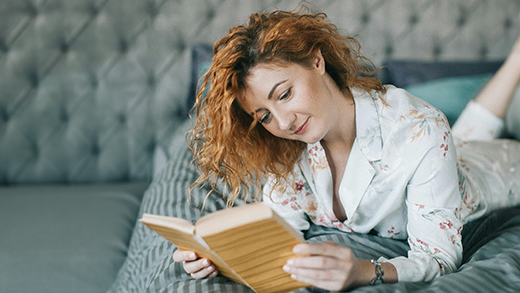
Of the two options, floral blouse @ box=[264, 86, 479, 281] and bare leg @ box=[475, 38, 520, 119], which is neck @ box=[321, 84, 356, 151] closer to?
floral blouse @ box=[264, 86, 479, 281]

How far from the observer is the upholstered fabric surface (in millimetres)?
1054

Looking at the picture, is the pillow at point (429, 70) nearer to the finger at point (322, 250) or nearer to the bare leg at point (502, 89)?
the bare leg at point (502, 89)

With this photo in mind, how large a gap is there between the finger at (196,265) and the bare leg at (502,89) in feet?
4.29

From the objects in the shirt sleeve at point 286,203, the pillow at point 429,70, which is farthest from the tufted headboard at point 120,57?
the shirt sleeve at point 286,203

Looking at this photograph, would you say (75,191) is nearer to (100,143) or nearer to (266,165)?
(100,143)

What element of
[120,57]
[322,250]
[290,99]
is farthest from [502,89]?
[120,57]

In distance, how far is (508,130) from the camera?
1.56m

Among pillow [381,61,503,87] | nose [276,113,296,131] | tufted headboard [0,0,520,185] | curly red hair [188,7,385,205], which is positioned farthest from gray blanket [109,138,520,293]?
pillow [381,61,503,87]

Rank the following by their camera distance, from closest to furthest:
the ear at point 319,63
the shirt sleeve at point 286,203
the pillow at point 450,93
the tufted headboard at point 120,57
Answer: the ear at point 319,63 → the shirt sleeve at point 286,203 → the pillow at point 450,93 → the tufted headboard at point 120,57

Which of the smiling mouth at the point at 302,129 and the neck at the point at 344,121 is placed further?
the neck at the point at 344,121

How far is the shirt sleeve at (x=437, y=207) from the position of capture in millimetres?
789

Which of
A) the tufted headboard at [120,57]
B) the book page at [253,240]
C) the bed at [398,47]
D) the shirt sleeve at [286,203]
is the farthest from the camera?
the tufted headboard at [120,57]

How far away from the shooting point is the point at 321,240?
36.8 inches

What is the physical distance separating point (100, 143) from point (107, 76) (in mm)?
302
